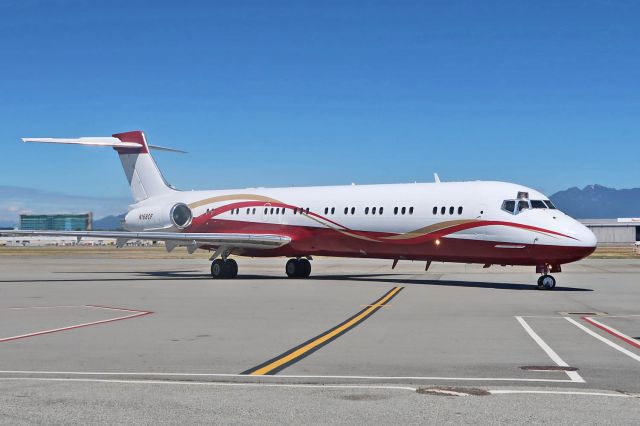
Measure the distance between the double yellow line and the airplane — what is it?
9185 mm

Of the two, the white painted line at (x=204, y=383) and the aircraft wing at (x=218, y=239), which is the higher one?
the aircraft wing at (x=218, y=239)

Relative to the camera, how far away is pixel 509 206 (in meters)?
27.5

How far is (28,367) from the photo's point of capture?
10438 mm

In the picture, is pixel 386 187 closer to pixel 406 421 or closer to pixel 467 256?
pixel 467 256

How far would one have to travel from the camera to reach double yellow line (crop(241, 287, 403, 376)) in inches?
408

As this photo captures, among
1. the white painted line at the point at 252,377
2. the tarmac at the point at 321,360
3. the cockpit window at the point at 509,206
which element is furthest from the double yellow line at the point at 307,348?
the cockpit window at the point at 509,206

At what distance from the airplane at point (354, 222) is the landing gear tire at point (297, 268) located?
4 centimetres

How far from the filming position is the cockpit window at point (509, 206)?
27344mm

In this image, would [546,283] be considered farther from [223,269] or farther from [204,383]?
[204,383]

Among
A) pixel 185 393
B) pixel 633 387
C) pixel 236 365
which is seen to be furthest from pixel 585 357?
pixel 185 393

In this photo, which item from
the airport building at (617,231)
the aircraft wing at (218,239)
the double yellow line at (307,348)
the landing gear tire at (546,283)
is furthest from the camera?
the airport building at (617,231)

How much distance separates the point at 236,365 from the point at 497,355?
3841 millimetres

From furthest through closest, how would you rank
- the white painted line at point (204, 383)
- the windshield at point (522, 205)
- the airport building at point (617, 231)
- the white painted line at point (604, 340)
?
the airport building at point (617, 231), the windshield at point (522, 205), the white painted line at point (604, 340), the white painted line at point (204, 383)

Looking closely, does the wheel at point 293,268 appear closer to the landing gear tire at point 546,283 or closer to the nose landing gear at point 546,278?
the nose landing gear at point 546,278
